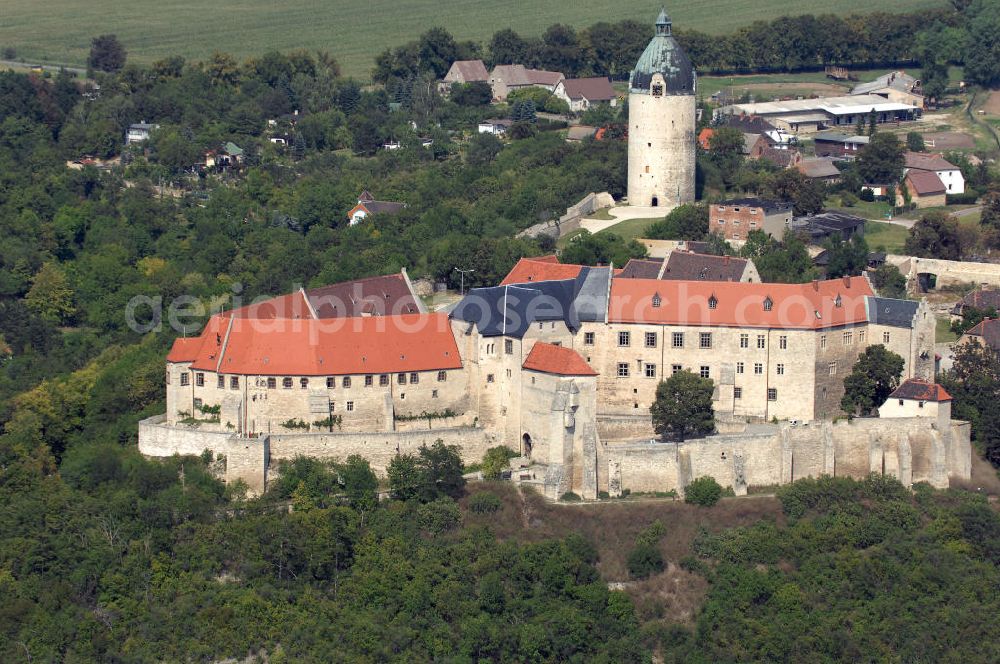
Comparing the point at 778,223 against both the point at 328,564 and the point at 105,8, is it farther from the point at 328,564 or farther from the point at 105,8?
the point at 105,8

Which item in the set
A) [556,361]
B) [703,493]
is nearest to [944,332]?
[703,493]

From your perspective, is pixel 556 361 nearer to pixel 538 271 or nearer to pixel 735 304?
pixel 735 304

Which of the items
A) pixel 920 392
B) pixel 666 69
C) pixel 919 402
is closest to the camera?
pixel 919 402

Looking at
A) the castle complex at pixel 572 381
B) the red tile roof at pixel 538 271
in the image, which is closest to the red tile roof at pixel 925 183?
the castle complex at pixel 572 381

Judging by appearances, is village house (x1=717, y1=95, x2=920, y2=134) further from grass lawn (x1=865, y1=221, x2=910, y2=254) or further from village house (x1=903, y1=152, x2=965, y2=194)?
grass lawn (x1=865, y1=221, x2=910, y2=254)

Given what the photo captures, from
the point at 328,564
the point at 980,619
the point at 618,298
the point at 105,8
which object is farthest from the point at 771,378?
the point at 105,8

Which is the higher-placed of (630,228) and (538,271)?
(538,271)

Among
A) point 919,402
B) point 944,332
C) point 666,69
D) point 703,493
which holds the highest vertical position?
point 666,69
